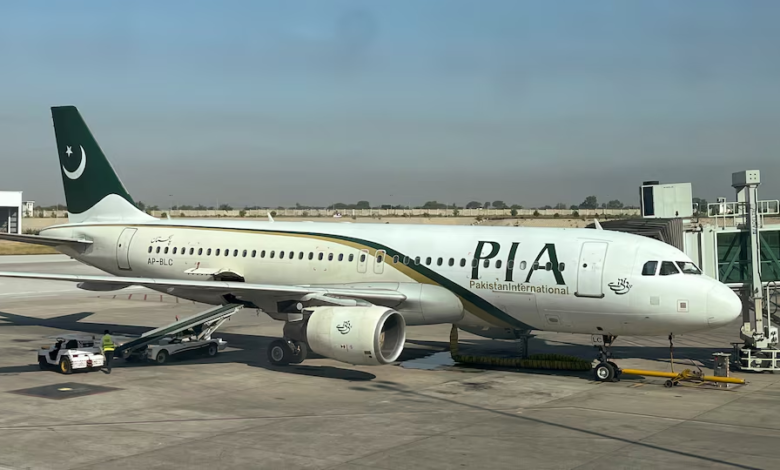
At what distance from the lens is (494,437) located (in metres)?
16.7

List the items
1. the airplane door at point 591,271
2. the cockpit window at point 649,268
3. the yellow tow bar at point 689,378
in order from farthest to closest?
the airplane door at point 591,271 < the cockpit window at point 649,268 < the yellow tow bar at point 689,378

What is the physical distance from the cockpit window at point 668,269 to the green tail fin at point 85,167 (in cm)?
2102

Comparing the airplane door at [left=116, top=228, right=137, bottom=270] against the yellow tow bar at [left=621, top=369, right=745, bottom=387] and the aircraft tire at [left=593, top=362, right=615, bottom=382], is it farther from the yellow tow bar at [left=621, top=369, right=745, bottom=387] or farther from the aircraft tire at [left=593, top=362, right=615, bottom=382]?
the yellow tow bar at [left=621, top=369, right=745, bottom=387]

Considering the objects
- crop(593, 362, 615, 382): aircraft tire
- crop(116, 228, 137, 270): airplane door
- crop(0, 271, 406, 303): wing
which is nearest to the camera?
crop(593, 362, 615, 382): aircraft tire

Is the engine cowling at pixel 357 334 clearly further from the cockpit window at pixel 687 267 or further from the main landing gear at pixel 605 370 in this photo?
the cockpit window at pixel 687 267

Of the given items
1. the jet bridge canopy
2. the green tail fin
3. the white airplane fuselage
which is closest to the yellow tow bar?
the white airplane fuselage

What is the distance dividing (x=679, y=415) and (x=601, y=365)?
4.47 meters

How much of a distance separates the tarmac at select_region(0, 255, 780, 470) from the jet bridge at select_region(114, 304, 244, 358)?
0.59 m

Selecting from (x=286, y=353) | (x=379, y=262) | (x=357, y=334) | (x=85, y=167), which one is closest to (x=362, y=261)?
(x=379, y=262)

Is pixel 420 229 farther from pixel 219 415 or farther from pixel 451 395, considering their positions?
pixel 219 415

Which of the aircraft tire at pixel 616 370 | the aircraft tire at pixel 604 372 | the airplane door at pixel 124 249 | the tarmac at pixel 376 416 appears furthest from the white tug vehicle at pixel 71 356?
the aircraft tire at pixel 616 370

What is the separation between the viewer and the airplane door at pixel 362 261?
Answer: 86.7ft

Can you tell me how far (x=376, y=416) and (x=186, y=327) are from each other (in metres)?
10.3

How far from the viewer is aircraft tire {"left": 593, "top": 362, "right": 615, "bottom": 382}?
75.2ft
